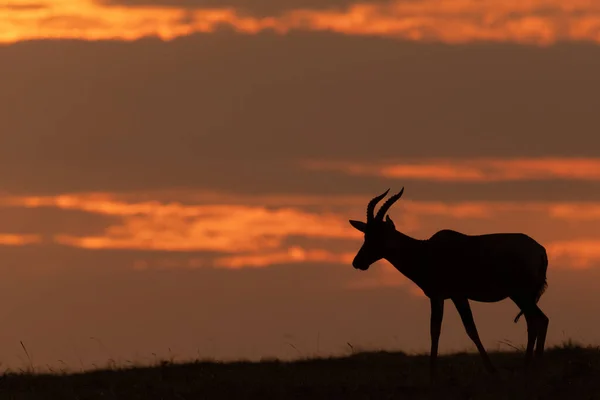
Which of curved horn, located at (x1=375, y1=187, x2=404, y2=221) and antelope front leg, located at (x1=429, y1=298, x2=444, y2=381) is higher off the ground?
curved horn, located at (x1=375, y1=187, x2=404, y2=221)

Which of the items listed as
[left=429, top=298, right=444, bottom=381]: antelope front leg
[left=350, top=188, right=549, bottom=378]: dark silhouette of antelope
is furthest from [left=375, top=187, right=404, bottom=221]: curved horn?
[left=429, top=298, right=444, bottom=381]: antelope front leg

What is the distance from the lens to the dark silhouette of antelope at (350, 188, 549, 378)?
20.2 metres

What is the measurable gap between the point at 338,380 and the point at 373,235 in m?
3.77

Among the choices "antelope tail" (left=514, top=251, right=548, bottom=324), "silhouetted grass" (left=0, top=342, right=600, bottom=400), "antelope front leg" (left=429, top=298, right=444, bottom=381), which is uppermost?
"antelope tail" (left=514, top=251, right=548, bottom=324)

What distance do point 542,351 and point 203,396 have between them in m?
5.88

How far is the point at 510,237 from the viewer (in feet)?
67.7

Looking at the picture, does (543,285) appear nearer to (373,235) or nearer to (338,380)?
(373,235)

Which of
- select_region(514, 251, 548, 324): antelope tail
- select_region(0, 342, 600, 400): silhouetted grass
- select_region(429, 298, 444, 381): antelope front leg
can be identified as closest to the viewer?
select_region(0, 342, 600, 400): silhouetted grass

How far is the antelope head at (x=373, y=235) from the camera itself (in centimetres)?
2112

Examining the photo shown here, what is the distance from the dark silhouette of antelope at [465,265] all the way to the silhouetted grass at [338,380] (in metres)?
0.95

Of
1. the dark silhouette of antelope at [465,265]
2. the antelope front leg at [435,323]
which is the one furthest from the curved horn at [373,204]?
the antelope front leg at [435,323]

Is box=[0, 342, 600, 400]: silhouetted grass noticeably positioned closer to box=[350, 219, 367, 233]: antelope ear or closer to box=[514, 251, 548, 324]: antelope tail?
box=[514, 251, 548, 324]: antelope tail

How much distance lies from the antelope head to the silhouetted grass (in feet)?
6.00

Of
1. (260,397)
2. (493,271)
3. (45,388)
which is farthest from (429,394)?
(45,388)
